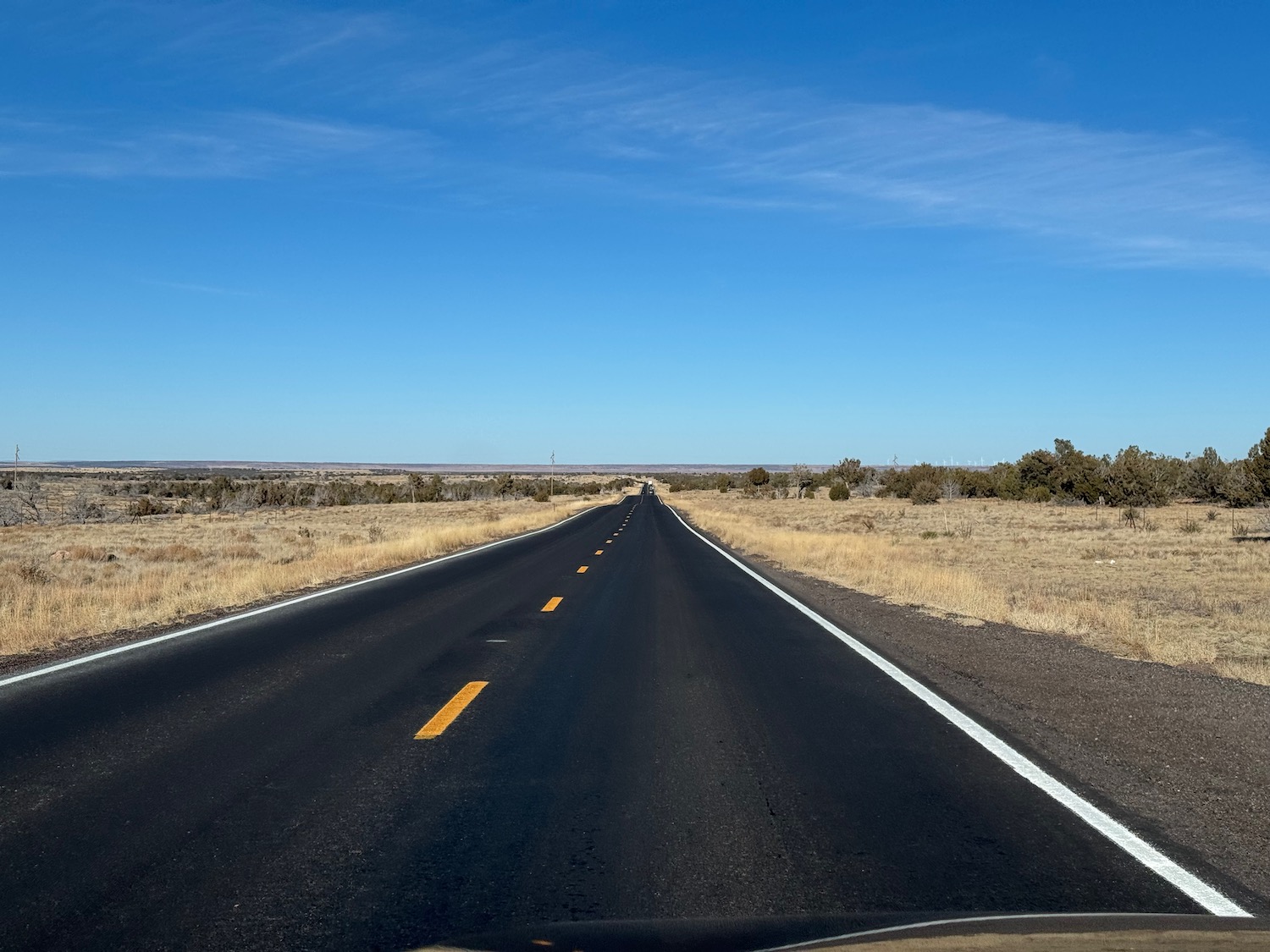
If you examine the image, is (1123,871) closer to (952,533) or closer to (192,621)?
(192,621)

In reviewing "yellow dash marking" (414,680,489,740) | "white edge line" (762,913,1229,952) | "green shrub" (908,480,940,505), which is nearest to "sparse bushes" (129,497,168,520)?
"green shrub" (908,480,940,505)

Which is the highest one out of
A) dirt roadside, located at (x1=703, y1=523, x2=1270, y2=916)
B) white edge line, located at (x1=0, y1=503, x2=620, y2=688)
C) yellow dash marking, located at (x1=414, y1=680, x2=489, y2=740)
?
dirt roadside, located at (x1=703, y1=523, x2=1270, y2=916)

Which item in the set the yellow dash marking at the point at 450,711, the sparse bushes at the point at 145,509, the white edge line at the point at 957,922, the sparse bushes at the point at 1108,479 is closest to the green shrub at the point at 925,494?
the sparse bushes at the point at 1108,479

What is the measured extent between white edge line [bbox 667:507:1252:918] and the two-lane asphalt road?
0.08 meters

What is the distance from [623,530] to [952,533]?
13316 millimetres

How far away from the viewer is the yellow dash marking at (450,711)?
285 inches

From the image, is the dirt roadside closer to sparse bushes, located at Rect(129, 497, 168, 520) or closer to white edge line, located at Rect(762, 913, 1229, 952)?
white edge line, located at Rect(762, 913, 1229, 952)

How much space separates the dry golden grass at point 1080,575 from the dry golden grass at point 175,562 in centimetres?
1064

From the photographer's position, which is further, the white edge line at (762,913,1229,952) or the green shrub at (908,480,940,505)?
the green shrub at (908,480,940,505)

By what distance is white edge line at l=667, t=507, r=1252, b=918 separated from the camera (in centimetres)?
420

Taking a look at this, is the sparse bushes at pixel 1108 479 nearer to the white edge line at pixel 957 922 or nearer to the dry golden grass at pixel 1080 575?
the dry golden grass at pixel 1080 575

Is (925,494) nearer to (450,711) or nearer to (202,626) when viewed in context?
(202,626)

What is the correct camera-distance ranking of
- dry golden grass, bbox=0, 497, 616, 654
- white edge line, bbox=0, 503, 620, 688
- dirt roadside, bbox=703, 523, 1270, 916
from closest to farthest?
1. dirt roadside, bbox=703, 523, 1270, 916
2. white edge line, bbox=0, 503, 620, 688
3. dry golden grass, bbox=0, 497, 616, 654

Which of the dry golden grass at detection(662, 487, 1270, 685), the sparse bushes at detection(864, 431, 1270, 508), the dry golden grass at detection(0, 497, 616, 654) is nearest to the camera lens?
the dry golden grass at detection(662, 487, 1270, 685)
